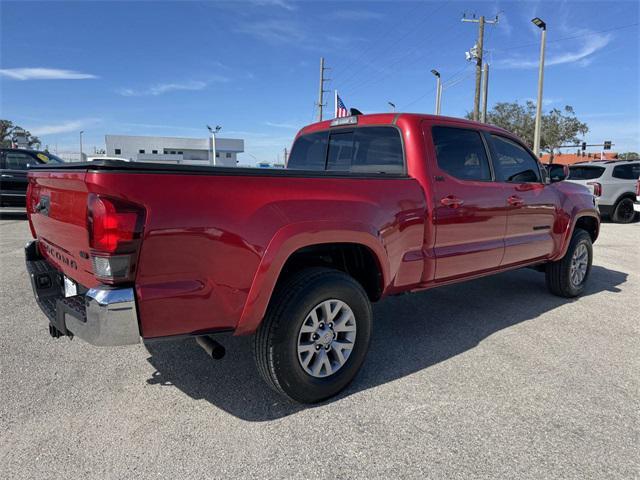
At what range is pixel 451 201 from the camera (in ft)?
11.8

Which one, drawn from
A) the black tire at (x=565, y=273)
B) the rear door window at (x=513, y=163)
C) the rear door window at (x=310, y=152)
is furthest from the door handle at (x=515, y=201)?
the rear door window at (x=310, y=152)

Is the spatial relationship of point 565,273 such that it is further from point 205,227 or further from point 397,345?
point 205,227

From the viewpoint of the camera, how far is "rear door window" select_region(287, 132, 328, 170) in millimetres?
4367

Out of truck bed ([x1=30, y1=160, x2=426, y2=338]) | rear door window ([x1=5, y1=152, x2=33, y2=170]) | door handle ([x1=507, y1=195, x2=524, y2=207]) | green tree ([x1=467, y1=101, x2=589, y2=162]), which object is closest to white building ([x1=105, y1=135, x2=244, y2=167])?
green tree ([x1=467, y1=101, x2=589, y2=162])

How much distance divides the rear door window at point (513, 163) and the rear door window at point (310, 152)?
5.26 feet

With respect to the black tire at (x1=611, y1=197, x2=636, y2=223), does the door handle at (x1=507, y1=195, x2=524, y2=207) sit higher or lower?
higher

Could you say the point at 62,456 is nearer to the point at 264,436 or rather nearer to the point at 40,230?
the point at 264,436

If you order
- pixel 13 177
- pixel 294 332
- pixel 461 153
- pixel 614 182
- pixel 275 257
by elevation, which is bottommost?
pixel 294 332

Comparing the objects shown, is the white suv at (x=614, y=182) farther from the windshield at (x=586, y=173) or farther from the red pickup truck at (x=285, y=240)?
the red pickup truck at (x=285, y=240)

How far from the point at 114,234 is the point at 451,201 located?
2511 millimetres

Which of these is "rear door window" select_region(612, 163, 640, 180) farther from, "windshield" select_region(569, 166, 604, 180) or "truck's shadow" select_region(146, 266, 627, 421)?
"truck's shadow" select_region(146, 266, 627, 421)

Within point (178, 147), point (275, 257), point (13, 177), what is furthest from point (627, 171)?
point (178, 147)

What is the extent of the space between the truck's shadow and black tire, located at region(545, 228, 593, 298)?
0.44ft

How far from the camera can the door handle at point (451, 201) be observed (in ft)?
11.6
